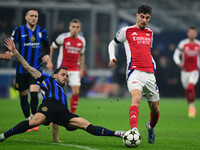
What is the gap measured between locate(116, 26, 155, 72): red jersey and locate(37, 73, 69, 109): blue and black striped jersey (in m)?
1.16

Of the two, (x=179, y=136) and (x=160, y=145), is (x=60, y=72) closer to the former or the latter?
(x=160, y=145)

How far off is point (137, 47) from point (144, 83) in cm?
62

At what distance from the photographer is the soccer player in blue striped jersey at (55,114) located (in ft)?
23.9

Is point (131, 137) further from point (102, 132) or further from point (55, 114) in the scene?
point (55, 114)

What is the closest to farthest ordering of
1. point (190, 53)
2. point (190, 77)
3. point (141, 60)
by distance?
point (141, 60) → point (190, 77) → point (190, 53)

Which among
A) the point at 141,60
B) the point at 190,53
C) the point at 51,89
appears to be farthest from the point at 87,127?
the point at 190,53

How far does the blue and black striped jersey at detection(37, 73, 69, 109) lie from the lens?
7707mm

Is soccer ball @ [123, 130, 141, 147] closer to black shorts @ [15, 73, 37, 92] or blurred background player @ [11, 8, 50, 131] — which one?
blurred background player @ [11, 8, 50, 131]

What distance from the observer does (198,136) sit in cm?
922

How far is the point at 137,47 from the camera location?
8039 mm

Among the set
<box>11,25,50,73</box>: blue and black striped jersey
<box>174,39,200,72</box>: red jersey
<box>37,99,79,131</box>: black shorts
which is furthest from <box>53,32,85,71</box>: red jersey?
<box>37,99,79,131</box>: black shorts

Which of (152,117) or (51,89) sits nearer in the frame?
(51,89)

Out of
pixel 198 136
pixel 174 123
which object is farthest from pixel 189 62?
pixel 198 136

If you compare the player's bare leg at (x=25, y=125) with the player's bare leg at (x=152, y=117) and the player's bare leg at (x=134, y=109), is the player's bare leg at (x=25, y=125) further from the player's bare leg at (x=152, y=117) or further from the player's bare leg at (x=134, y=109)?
the player's bare leg at (x=152, y=117)
